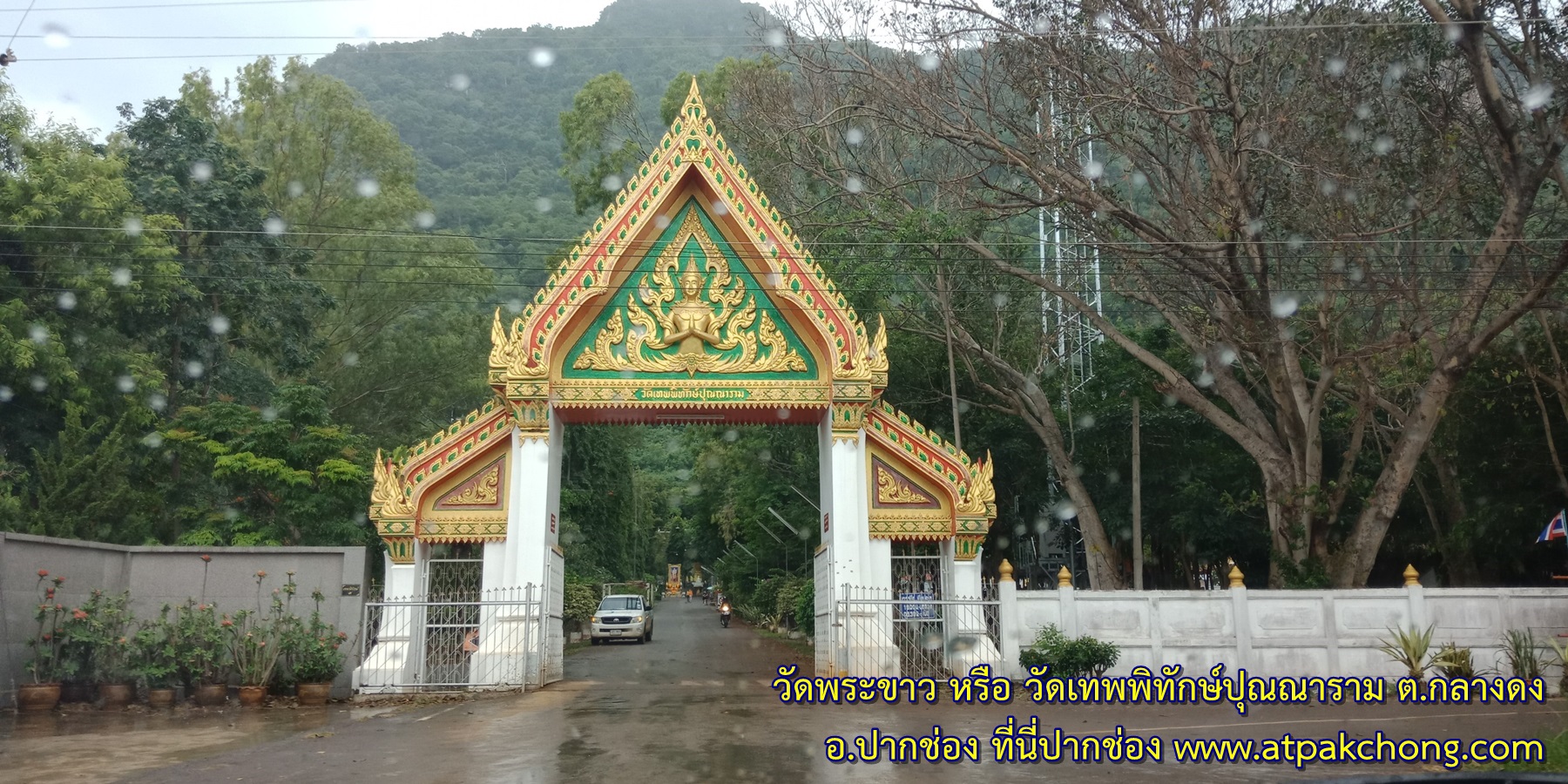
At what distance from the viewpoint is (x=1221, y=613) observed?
624 inches

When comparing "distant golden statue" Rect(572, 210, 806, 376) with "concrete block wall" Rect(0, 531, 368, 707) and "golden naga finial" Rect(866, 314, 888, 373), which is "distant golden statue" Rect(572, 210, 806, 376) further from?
"concrete block wall" Rect(0, 531, 368, 707)

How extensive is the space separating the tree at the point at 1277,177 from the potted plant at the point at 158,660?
12512mm

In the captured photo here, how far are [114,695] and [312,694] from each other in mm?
2321

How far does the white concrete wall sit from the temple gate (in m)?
1.64

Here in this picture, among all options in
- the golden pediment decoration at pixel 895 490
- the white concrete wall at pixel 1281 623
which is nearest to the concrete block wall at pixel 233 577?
the golden pediment decoration at pixel 895 490

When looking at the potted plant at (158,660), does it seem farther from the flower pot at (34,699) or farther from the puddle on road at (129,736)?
the flower pot at (34,699)

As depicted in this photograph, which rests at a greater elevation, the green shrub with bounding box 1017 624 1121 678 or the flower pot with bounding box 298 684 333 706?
the green shrub with bounding box 1017 624 1121 678

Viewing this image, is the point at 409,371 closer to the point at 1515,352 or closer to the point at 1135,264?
the point at 1135,264

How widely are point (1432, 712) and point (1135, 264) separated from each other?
9476 millimetres

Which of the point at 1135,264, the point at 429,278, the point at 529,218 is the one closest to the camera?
the point at 1135,264

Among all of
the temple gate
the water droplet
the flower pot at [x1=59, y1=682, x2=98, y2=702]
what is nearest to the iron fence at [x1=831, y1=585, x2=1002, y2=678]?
the temple gate

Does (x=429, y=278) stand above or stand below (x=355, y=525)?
above

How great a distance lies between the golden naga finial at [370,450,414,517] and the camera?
1632 centimetres

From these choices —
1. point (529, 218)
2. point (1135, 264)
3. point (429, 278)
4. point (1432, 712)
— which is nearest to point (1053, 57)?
point (1135, 264)
